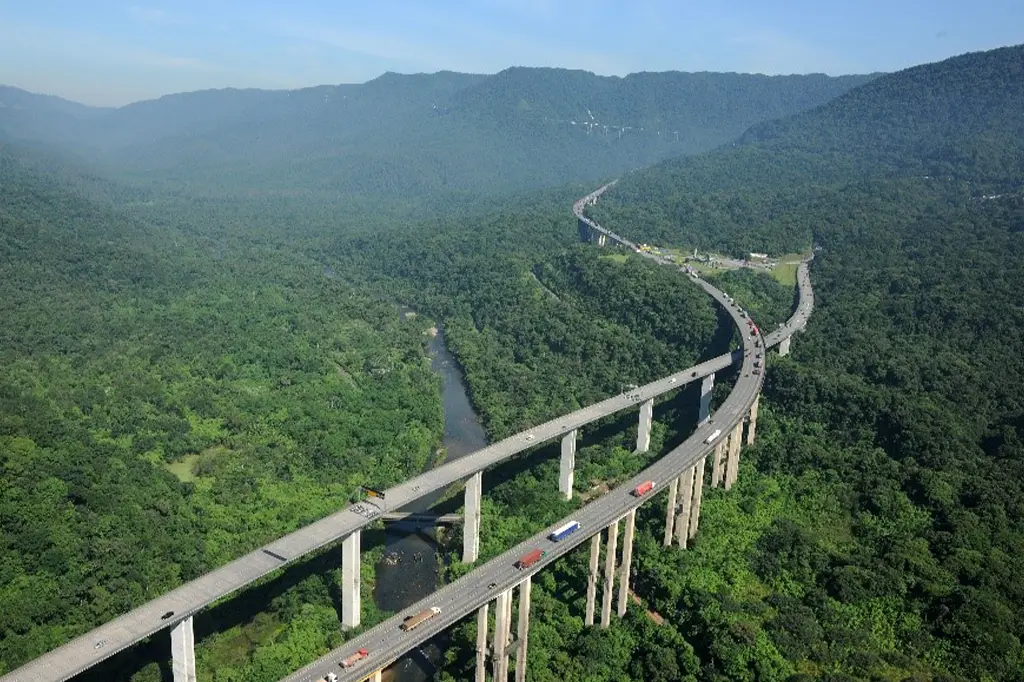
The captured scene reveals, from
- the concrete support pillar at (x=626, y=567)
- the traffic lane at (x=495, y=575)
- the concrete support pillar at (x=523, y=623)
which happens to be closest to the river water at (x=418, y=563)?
the concrete support pillar at (x=523, y=623)

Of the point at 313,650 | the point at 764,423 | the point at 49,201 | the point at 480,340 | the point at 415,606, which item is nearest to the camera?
the point at 415,606

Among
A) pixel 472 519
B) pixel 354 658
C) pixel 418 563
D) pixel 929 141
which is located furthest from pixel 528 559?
pixel 929 141

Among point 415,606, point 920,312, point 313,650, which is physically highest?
point 920,312

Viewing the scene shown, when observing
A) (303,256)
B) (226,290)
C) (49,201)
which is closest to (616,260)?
(226,290)

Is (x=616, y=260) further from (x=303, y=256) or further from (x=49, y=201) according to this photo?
(x=49, y=201)

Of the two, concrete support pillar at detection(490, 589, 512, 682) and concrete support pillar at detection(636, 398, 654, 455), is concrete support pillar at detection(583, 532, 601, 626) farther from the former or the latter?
concrete support pillar at detection(636, 398, 654, 455)

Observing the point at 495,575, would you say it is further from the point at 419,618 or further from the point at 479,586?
the point at 419,618

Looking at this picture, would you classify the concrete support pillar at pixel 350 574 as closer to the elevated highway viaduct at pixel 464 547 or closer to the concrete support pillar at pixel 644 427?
the elevated highway viaduct at pixel 464 547
